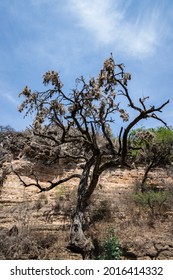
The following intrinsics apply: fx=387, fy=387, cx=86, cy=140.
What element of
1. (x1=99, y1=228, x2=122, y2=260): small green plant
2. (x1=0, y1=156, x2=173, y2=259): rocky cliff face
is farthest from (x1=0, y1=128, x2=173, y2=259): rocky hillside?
(x1=99, y1=228, x2=122, y2=260): small green plant

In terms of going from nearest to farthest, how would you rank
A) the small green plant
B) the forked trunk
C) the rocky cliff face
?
the small green plant → the forked trunk → the rocky cliff face

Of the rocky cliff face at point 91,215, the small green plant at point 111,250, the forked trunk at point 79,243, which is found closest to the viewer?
the small green plant at point 111,250

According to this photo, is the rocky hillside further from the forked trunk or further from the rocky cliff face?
the forked trunk

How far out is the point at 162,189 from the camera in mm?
18578

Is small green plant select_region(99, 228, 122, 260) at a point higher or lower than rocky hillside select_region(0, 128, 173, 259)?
lower

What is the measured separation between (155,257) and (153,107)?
506cm

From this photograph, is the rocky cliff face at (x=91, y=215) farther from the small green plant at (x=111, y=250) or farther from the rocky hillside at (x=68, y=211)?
the small green plant at (x=111, y=250)

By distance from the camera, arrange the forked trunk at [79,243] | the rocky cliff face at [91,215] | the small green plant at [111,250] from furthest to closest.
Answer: the rocky cliff face at [91,215], the forked trunk at [79,243], the small green plant at [111,250]

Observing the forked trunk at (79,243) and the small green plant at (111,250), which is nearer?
the small green plant at (111,250)

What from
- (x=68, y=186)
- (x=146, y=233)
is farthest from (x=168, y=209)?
(x=68, y=186)

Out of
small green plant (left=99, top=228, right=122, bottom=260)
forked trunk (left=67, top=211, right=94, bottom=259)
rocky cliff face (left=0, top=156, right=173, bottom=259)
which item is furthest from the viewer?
rocky cliff face (left=0, top=156, right=173, bottom=259)

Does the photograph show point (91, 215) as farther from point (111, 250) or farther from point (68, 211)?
point (111, 250)

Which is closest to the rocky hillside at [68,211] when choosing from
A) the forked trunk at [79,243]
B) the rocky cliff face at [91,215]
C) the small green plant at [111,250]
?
the rocky cliff face at [91,215]
